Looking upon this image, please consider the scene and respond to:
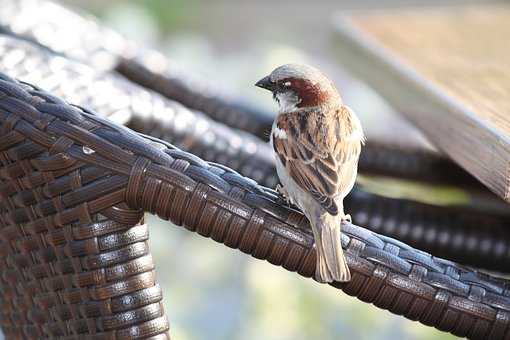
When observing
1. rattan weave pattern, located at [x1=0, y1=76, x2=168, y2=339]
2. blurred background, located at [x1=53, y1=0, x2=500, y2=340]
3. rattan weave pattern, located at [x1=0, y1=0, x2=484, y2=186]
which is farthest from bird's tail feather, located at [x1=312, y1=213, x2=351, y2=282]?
blurred background, located at [x1=53, y1=0, x2=500, y2=340]

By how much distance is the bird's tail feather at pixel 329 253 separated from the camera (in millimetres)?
934

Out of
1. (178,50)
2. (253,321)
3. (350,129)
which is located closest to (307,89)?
(350,129)

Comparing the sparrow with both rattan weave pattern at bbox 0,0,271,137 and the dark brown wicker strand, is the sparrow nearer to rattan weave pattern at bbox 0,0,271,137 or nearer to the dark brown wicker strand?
the dark brown wicker strand


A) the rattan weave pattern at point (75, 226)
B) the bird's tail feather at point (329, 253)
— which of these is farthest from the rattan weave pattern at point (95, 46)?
the bird's tail feather at point (329, 253)

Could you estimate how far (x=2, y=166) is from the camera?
1013mm

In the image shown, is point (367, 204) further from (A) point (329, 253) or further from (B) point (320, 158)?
(A) point (329, 253)

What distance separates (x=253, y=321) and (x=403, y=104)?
2.82 ft

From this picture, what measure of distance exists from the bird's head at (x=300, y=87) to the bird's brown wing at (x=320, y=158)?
9 cm

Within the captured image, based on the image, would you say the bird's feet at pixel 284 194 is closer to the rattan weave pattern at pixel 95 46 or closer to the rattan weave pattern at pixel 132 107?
the rattan weave pattern at pixel 132 107

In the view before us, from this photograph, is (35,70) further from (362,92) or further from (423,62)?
(362,92)

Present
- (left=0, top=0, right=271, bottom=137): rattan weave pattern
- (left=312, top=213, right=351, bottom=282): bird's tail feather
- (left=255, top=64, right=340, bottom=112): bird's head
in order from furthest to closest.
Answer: (left=0, top=0, right=271, bottom=137): rattan weave pattern, (left=255, top=64, right=340, bottom=112): bird's head, (left=312, top=213, right=351, bottom=282): bird's tail feather

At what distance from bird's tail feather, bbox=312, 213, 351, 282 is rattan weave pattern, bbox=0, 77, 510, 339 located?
2 centimetres

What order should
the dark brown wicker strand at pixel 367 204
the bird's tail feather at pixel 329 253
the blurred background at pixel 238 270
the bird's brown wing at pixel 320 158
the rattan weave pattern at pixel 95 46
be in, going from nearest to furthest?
the bird's tail feather at pixel 329 253
the bird's brown wing at pixel 320 158
the dark brown wicker strand at pixel 367 204
the rattan weave pattern at pixel 95 46
the blurred background at pixel 238 270

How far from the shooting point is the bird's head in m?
1.18
